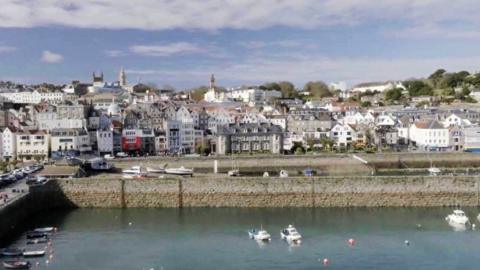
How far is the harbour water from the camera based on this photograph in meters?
18.3

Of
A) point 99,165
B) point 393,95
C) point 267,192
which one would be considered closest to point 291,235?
point 267,192

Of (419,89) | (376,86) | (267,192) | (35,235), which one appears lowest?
(35,235)

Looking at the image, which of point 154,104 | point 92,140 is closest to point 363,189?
point 92,140

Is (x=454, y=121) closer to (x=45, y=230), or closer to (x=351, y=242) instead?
(x=351, y=242)

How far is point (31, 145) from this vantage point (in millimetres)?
43406

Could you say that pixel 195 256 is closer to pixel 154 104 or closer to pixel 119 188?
pixel 119 188

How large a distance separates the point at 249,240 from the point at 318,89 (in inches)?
3344

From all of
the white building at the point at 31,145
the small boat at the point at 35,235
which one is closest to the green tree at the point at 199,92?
the white building at the point at 31,145

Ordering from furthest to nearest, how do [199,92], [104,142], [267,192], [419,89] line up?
[199,92] → [419,89] → [104,142] → [267,192]

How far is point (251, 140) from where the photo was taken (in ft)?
155

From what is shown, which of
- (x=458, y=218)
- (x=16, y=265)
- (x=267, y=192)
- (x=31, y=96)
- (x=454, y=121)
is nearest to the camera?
(x=16, y=265)

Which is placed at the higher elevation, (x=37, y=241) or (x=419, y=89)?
(x=419, y=89)

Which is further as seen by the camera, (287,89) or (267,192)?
(287,89)

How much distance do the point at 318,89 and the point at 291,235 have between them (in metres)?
85.1
